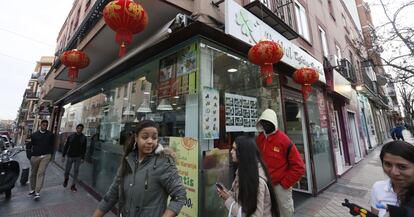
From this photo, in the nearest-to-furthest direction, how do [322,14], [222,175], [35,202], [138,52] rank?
[222,175] → [138,52] → [35,202] → [322,14]

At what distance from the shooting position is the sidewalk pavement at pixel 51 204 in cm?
428

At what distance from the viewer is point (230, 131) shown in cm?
368

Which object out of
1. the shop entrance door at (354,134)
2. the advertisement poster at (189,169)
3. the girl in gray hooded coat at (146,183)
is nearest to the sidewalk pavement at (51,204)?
the advertisement poster at (189,169)

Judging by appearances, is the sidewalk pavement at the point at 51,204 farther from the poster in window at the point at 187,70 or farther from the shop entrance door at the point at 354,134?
the shop entrance door at the point at 354,134

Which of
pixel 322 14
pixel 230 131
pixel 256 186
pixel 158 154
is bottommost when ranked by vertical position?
pixel 256 186

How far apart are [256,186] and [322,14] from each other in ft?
37.5

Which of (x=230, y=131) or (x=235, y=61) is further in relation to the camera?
(x=235, y=61)

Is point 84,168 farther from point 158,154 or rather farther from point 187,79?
point 158,154

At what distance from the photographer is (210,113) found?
3352 mm

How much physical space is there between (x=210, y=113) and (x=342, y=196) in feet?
16.6

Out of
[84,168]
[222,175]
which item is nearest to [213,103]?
[222,175]

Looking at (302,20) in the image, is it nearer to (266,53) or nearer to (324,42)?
(324,42)

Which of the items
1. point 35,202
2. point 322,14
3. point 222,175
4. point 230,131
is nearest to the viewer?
point 222,175

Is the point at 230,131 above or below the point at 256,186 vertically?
above
